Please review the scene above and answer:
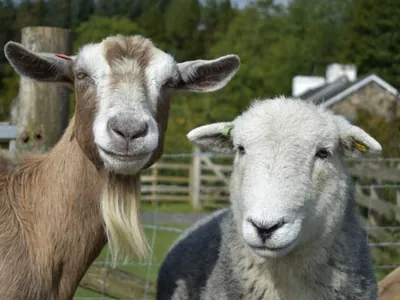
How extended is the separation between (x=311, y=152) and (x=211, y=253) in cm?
124

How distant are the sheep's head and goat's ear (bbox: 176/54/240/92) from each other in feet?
1.43

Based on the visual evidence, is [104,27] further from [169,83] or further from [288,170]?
[288,170]

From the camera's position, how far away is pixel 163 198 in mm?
25828

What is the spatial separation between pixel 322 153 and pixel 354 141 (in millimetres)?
275

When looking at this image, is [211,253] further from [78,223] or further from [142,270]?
[142,270]

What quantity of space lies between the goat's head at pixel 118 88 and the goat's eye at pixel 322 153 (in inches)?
40.0

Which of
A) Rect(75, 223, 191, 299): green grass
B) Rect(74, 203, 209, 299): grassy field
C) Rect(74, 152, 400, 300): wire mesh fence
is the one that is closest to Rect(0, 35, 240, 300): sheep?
Rect(74, 152, 400, 300): wire mesh fence

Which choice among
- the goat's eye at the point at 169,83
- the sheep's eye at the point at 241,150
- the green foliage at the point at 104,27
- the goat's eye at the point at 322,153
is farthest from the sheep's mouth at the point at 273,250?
the green foliage at the point at 104,27

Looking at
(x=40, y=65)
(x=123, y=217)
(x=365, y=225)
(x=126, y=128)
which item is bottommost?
(x=365, y=225)

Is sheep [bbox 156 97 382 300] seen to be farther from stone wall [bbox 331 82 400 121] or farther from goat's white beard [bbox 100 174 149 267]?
stone wall [bbox 331 82 400 121]

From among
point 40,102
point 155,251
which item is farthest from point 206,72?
point 155,251

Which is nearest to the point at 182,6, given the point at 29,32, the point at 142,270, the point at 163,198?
the point at 163,198

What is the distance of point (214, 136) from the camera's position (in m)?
5.04

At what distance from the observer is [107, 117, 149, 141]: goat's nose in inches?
171
